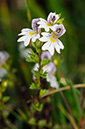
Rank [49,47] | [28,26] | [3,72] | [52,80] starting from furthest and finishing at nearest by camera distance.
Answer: [28,26] < [3,72] < [52,80] < [49,47]

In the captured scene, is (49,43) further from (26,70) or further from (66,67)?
(66,67)

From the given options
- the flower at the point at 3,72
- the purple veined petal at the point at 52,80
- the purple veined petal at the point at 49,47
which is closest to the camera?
the purple veined petal at the point at 49,47

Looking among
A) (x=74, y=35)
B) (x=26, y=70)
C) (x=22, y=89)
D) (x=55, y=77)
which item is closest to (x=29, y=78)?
(x=26, y=70)

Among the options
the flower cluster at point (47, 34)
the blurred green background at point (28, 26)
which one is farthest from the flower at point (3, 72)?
the flower cluster at point (47, 34)

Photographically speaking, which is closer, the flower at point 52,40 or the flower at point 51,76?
the flower at point 52,40

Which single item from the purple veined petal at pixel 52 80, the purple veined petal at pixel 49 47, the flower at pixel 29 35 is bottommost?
the purple veined petal at pixel 52 80

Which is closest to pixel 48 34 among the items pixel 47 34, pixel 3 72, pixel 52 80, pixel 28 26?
pixel 47 34

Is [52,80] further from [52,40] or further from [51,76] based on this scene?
[52,40]

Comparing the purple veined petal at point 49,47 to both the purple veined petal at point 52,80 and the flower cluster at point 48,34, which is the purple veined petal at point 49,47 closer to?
the flower cluster at point 48,34
